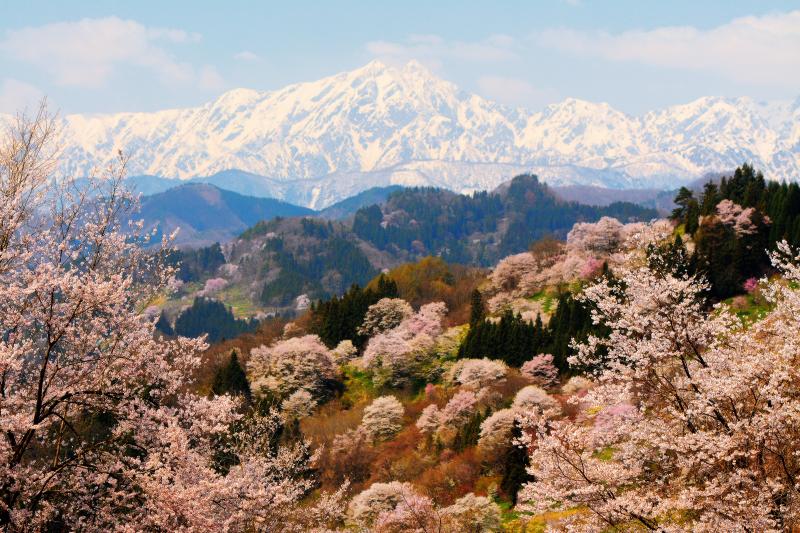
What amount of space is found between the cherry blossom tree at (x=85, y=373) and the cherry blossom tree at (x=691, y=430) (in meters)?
7.99

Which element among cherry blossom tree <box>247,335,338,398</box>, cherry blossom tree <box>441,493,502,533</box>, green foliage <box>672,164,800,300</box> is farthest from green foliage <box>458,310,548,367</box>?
cherry blossom tree <box>441,493,502,533</box>

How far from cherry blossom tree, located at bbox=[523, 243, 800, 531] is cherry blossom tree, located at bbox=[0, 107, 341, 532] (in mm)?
7989

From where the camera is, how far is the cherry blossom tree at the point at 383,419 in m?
68.8

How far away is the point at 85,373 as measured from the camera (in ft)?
55.8

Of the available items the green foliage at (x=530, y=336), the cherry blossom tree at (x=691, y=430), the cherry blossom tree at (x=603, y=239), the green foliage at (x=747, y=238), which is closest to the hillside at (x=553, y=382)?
the cherry blossom tree at (x=691, y=430)

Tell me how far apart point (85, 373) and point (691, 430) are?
1443cm

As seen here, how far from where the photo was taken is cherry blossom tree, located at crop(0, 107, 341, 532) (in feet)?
52.0

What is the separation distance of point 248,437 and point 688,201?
7926 cm

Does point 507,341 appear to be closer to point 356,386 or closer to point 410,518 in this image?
point 356,386

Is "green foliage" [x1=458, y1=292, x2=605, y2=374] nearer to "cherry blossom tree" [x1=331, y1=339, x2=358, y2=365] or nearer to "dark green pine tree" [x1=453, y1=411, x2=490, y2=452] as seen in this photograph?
"dark green pine tree" [x1=453, y1=411, x2=490, y2=452]

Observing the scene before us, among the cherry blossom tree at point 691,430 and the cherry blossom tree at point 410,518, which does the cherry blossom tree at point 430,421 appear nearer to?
the cherry blossom tree at point 410,518

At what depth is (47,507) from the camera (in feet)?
53.0

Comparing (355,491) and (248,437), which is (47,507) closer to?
(248,437)

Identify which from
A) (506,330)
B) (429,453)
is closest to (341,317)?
(506,330)
